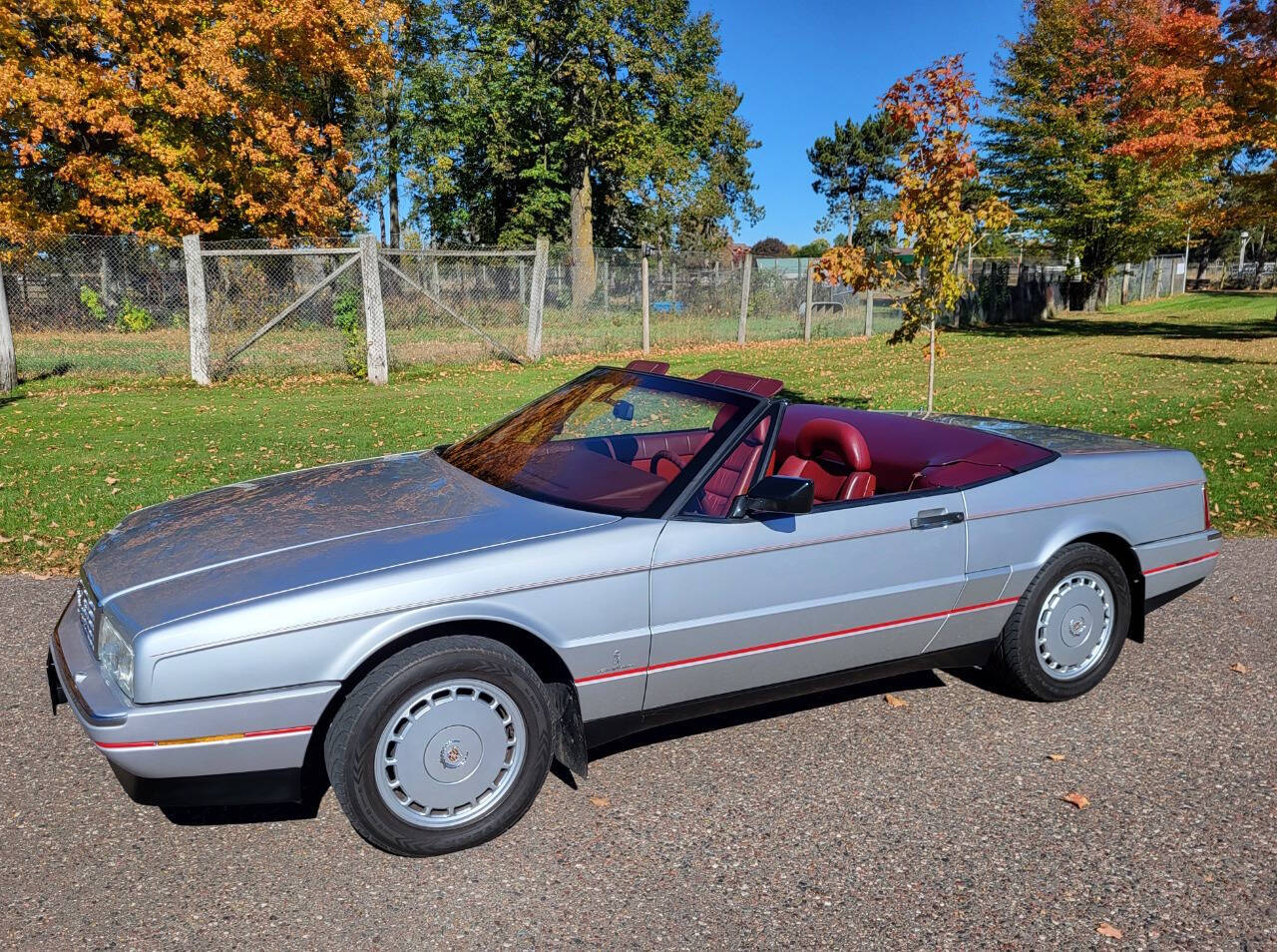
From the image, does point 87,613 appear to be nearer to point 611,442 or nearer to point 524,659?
point 524,659

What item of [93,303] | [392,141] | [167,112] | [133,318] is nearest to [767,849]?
[133,318]

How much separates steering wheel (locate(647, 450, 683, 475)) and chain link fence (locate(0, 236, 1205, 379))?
9.37 metres

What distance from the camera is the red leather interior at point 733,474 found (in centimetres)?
340

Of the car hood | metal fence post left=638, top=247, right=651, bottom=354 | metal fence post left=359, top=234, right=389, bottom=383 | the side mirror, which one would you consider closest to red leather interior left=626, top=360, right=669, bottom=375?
the car hood

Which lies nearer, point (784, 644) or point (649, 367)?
point (784, 644)

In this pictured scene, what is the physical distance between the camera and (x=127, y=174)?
23.8m

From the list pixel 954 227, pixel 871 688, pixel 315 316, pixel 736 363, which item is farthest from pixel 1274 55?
pixel 871 688

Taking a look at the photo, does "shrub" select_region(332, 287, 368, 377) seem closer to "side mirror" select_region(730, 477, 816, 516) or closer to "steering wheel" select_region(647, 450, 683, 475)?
"steering wheel" select_region(647, 450, 683, 475)

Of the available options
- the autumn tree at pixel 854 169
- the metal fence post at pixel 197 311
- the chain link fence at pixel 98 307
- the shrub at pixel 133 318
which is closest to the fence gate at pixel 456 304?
the metal fence post at pixel 197 311

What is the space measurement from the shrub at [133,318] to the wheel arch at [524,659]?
42.0 feet

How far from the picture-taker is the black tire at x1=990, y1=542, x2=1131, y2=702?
399 centimetres

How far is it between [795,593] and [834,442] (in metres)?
0.91

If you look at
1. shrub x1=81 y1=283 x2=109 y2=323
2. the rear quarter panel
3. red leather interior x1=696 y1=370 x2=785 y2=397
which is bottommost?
the rear quarter panel

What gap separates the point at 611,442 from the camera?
13.2 ft
